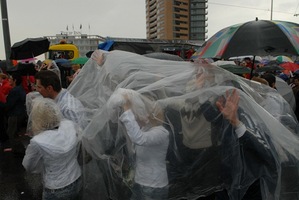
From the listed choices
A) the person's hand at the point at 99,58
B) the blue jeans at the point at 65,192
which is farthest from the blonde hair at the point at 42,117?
the person's hand at the point at 99,58

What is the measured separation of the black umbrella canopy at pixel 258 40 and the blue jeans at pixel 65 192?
205cm

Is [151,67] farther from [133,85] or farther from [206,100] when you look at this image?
[206,100]

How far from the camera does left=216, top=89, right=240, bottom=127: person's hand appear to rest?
219cm

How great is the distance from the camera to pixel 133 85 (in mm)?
2475

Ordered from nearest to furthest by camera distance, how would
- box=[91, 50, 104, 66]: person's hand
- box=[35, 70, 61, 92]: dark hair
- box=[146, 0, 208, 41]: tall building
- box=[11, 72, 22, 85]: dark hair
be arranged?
box=[35, 70, 61, 92]: dark hair, box=[91, 50, 104, 66]: person's hand, box=[11, 72, 22, 85]: dark hair, box=[146, 0, 208, 41]: tall building

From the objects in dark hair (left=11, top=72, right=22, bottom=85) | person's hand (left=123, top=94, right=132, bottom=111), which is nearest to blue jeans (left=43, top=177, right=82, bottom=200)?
person's hand (left=123, top=94, right=132, bottom=111)

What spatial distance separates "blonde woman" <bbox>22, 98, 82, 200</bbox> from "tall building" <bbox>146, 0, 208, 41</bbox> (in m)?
119

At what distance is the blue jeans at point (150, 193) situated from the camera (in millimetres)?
2203

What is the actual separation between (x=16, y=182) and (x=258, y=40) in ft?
13.1

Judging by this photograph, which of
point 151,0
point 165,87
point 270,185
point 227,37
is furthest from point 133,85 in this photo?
point 151,0

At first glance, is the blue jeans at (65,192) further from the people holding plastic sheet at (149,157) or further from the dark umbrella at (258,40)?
the dark umbrella at (258,40)

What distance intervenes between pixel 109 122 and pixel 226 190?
1066 millimetres

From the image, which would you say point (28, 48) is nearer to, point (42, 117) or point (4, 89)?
point (4, 89)

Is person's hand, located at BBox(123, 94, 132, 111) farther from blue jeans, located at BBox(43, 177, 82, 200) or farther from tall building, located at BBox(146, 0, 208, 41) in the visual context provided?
tall building, located at BBox(146, 0, 208, 41)
